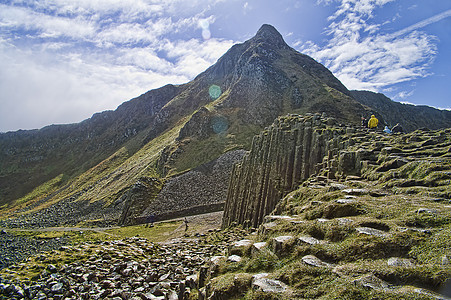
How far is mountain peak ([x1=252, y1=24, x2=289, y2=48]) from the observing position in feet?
498

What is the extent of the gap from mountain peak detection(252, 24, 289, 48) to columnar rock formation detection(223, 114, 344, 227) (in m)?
135

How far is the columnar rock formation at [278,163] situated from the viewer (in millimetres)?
22141

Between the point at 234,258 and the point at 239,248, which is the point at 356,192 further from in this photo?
the point at 234,258

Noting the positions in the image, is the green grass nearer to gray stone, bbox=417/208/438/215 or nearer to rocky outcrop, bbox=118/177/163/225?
rocky outcrop, bbox=118/177/163/225

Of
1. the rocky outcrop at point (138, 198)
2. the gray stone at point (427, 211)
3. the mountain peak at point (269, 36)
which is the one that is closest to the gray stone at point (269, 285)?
the gray stone at point (427, 211)

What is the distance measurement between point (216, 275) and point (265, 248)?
2057 mm

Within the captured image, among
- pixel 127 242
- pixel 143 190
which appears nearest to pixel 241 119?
pixel 143 190

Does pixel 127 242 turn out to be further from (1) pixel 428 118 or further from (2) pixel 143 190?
(1) pixel 428 118

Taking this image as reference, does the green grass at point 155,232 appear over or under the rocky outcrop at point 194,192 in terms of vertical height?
under

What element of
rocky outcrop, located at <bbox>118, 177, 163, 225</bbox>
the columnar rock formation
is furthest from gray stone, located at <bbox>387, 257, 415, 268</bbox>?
rocky outcrop, located at <bbox>118, 177, 163, 225</bbox>

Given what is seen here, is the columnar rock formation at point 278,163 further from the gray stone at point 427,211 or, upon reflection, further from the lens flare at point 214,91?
the lens flare at point 214,91

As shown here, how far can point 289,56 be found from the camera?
14400cm

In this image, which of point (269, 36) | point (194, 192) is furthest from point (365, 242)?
point (269, 36)

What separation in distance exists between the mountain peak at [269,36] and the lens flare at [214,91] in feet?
126
